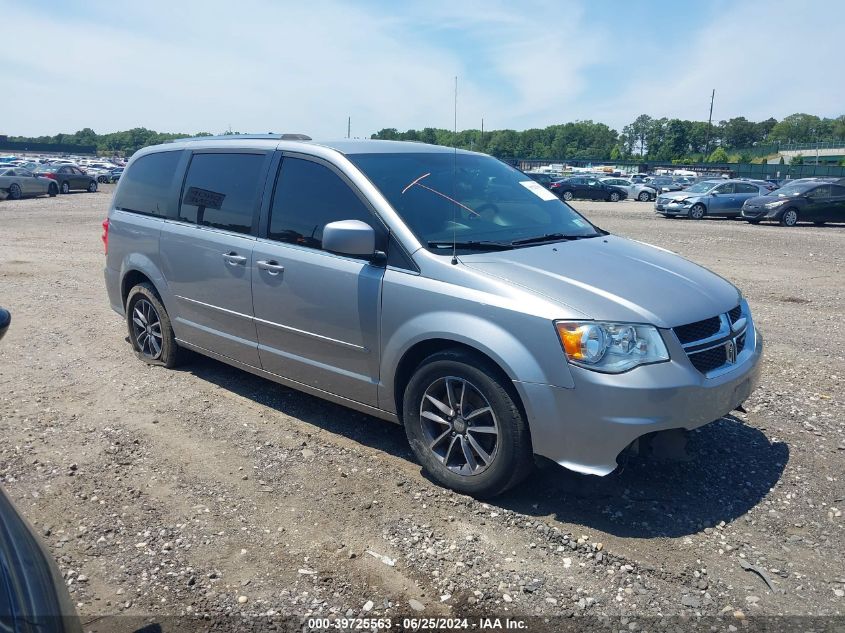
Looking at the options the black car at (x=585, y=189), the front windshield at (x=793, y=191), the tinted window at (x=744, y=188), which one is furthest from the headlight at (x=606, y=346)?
the black car at (x=585, y=189)

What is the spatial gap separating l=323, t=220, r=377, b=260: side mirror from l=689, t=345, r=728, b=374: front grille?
186cm

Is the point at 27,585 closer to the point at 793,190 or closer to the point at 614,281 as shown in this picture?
the point at 614,281

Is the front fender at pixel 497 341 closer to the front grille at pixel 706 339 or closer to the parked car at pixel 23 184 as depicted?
the front grille at pixel 706 339

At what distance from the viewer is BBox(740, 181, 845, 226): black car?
22.9 m

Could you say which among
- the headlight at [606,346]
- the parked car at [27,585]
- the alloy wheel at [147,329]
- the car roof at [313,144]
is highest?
the car roof at [313,144]

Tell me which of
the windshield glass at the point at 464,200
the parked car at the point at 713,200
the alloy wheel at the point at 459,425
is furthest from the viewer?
the parked car at the point at 713,200

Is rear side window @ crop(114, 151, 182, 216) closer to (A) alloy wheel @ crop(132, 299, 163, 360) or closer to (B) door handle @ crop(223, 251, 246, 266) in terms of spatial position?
(A) alloy wheel @ crop(132, 299, 163, 360)

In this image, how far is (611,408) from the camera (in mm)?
3486

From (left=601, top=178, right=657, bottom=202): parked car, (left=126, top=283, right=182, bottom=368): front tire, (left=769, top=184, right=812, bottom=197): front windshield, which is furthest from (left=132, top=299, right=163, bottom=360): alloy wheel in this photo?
(left=601, top=178, right=657, bottom=202): parked car

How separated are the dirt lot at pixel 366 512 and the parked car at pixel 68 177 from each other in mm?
33785

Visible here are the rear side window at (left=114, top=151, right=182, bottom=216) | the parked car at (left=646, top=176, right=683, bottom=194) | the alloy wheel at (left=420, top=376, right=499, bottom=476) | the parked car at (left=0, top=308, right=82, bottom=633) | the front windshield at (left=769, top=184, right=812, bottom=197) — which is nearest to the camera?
the parked car at (left=0, top=308, right=82, bottom=633)

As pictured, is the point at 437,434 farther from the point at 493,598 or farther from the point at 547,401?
the point at 493,598

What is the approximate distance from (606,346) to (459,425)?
96cm

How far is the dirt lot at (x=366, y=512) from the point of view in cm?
320
